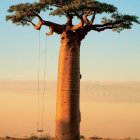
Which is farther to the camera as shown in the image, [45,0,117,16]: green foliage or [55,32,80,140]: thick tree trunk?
[55,32,80,140]: thick tree trunk

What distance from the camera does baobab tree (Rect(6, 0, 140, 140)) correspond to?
15.0 m

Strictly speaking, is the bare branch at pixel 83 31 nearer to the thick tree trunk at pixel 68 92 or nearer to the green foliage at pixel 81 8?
the thick tree trunk at pixel 68 92

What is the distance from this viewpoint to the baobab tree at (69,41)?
49.3ft

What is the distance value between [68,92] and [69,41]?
157cm

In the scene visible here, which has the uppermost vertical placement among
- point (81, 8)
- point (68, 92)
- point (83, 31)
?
point (81, 8)

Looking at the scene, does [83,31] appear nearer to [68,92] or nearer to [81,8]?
[81,8]

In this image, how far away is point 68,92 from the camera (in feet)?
49.7

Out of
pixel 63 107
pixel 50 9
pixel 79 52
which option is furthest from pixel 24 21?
pixel 63 107

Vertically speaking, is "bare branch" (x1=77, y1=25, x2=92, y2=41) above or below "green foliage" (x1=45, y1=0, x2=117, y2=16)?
below

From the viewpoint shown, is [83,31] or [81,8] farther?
[83,31]

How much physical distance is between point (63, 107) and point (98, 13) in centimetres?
303

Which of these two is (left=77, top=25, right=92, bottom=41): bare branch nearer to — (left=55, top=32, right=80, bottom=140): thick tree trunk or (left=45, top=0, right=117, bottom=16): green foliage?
(left=55, top=32, right=80, bottom=140): thick tree trunk

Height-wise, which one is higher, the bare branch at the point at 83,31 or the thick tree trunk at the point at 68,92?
the bare branch at the point at 83,31

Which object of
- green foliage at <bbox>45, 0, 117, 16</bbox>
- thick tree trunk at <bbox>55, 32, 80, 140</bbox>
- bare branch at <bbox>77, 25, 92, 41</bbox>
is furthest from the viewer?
bare branch at <bbox>77, 25, 92, 41</bbox>
